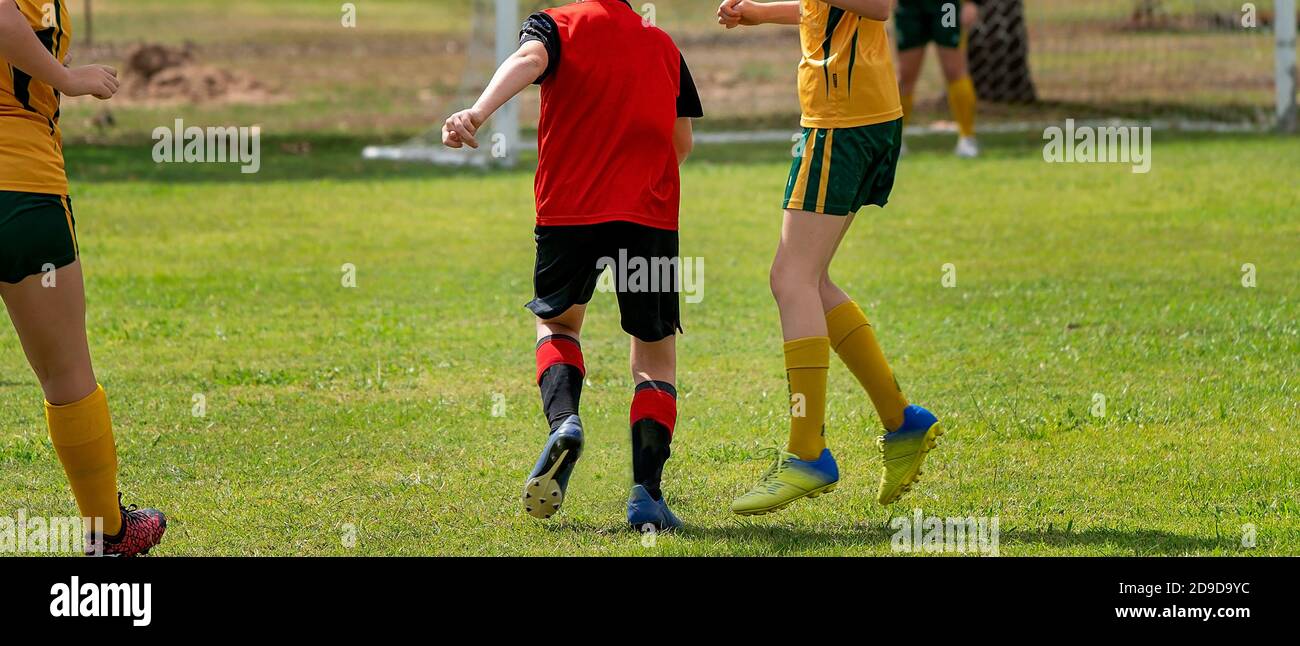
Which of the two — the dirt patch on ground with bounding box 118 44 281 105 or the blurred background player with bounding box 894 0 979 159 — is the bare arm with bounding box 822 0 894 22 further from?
the dirt patch on ground with bounding box 118 44 281 105

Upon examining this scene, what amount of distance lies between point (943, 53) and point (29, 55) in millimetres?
11845

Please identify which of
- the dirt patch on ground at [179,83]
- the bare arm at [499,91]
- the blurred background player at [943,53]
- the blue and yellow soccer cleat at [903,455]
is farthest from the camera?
the dirt patch on ground at [179,83]

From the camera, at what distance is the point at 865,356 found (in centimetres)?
547

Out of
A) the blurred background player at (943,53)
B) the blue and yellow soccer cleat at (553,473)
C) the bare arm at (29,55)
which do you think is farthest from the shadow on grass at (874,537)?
the blurred background player at (943,53)

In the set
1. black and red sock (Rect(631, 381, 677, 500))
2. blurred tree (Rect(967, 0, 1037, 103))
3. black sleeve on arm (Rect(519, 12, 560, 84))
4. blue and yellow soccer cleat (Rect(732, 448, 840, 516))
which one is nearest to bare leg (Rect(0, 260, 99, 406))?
black sleeve on arm (Rect(519, 12, 560, 84))

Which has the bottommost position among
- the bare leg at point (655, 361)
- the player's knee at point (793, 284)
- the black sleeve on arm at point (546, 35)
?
the bare leg at point (655, 361)

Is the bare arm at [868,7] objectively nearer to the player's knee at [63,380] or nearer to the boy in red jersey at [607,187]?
the boy in red jersey at [607,187]

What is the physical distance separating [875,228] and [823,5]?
6.15 m

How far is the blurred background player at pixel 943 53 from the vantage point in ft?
49.0

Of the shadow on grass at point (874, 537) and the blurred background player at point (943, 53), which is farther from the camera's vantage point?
the blurred background player at point (943, 53)

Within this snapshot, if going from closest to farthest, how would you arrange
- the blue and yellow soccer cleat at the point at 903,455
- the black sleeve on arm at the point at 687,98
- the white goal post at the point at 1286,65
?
the black sleeve on arm at the point at 687,98 < the blue and yellow soccer cleat at the point at 903,455 < the white goal post at the point at 1286,65
